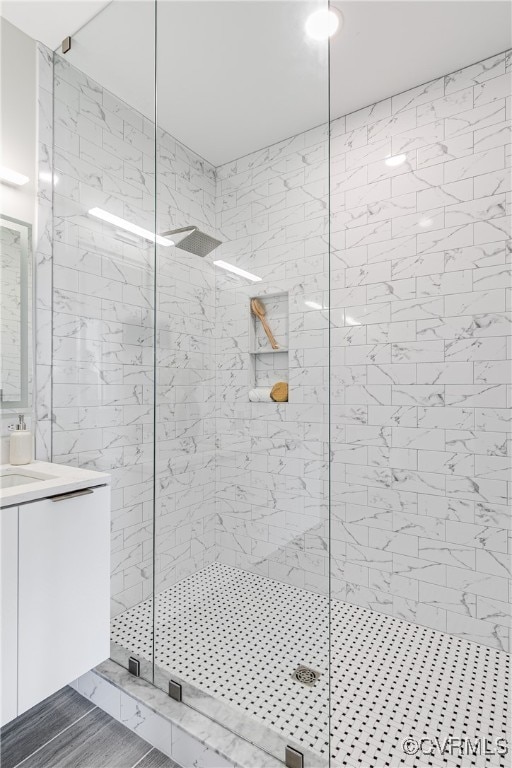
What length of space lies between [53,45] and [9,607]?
8.04 ft

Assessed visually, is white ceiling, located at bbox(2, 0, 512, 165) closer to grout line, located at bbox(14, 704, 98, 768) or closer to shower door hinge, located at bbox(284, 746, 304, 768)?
shower door hinge, located at bbox(284, 746, 304, 768)

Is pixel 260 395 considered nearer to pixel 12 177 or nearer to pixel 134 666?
pixel 134 666

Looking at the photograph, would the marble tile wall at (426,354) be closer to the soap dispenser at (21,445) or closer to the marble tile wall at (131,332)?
the marble tile wall at (131,332)

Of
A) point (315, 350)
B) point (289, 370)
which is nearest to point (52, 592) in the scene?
point (289, 370)

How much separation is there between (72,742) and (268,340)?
159 centimetres

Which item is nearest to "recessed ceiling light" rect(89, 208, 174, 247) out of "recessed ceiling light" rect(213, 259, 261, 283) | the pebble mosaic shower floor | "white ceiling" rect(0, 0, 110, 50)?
"recessed ceiling light" rect(213, 259, 261, 283)

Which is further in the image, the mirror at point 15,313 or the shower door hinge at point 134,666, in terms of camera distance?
the mirror at point 15,313

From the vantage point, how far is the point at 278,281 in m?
1.44

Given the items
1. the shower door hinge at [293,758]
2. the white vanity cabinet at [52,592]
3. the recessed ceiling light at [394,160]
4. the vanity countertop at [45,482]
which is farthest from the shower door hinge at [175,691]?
the recessed ceiling light at [394,160]

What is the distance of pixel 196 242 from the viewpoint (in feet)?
5.26

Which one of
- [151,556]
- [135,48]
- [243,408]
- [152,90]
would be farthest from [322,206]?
[151,556]

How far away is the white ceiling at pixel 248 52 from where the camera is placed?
4.68ft

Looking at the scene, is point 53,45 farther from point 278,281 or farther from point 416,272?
point 416,272

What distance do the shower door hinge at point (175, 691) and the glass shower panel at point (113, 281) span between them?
0.18 m
